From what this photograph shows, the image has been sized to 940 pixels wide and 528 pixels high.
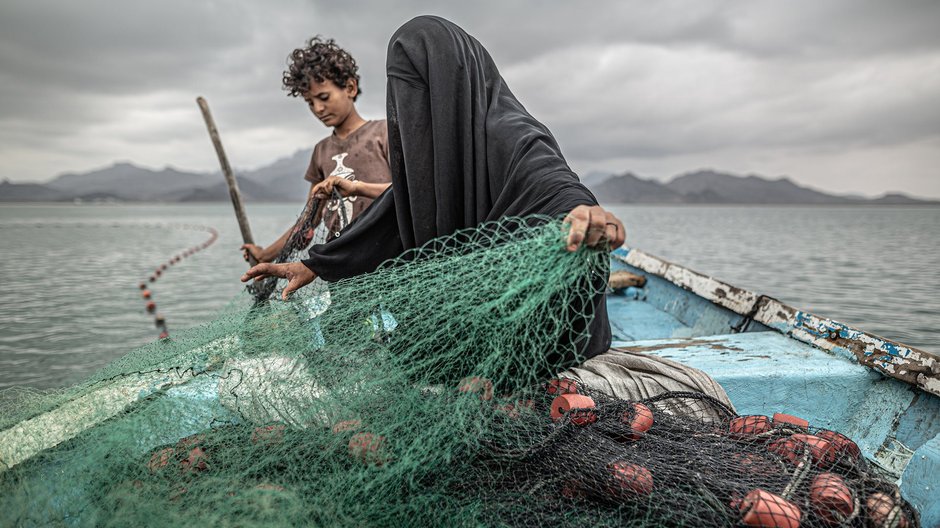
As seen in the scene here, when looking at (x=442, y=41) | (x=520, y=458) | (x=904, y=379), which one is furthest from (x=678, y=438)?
(x=442, y=41)

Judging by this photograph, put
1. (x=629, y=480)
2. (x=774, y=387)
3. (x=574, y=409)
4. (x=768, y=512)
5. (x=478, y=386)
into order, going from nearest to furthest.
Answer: (x=768, y=512) < (x=629, y=480) < (x=478, y=386) < (x=574, y=409) < (x=774, y=387)

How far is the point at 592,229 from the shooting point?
1.53m

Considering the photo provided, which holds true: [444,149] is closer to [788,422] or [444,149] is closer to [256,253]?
[256,253]

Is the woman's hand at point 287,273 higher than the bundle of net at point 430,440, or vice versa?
the woman's hand at point 287,273

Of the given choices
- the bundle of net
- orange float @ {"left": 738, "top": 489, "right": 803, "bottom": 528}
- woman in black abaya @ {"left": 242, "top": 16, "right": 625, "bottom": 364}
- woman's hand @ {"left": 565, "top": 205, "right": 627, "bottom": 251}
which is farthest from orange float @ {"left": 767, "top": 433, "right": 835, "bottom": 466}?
woman's hand @ {"left": 565, "top": 205, "right": 627, "bottom": 251}

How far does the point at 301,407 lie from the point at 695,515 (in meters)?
1.25

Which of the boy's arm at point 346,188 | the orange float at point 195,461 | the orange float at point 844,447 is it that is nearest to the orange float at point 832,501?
the orange float at point 844,447

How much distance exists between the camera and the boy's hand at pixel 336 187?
3.01 metres

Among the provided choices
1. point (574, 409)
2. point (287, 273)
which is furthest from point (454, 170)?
point (574, 409)

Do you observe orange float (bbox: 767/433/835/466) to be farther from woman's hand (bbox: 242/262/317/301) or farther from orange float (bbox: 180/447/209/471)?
woman's hand (bbox: 242/262/317/301)

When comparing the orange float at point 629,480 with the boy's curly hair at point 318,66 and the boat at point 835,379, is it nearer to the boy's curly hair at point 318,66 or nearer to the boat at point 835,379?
the boat at point 835,379

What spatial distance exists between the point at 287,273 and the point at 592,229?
5.13 ft

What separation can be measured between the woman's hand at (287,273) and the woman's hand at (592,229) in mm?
1455

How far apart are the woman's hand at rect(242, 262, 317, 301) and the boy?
2.43 ft
